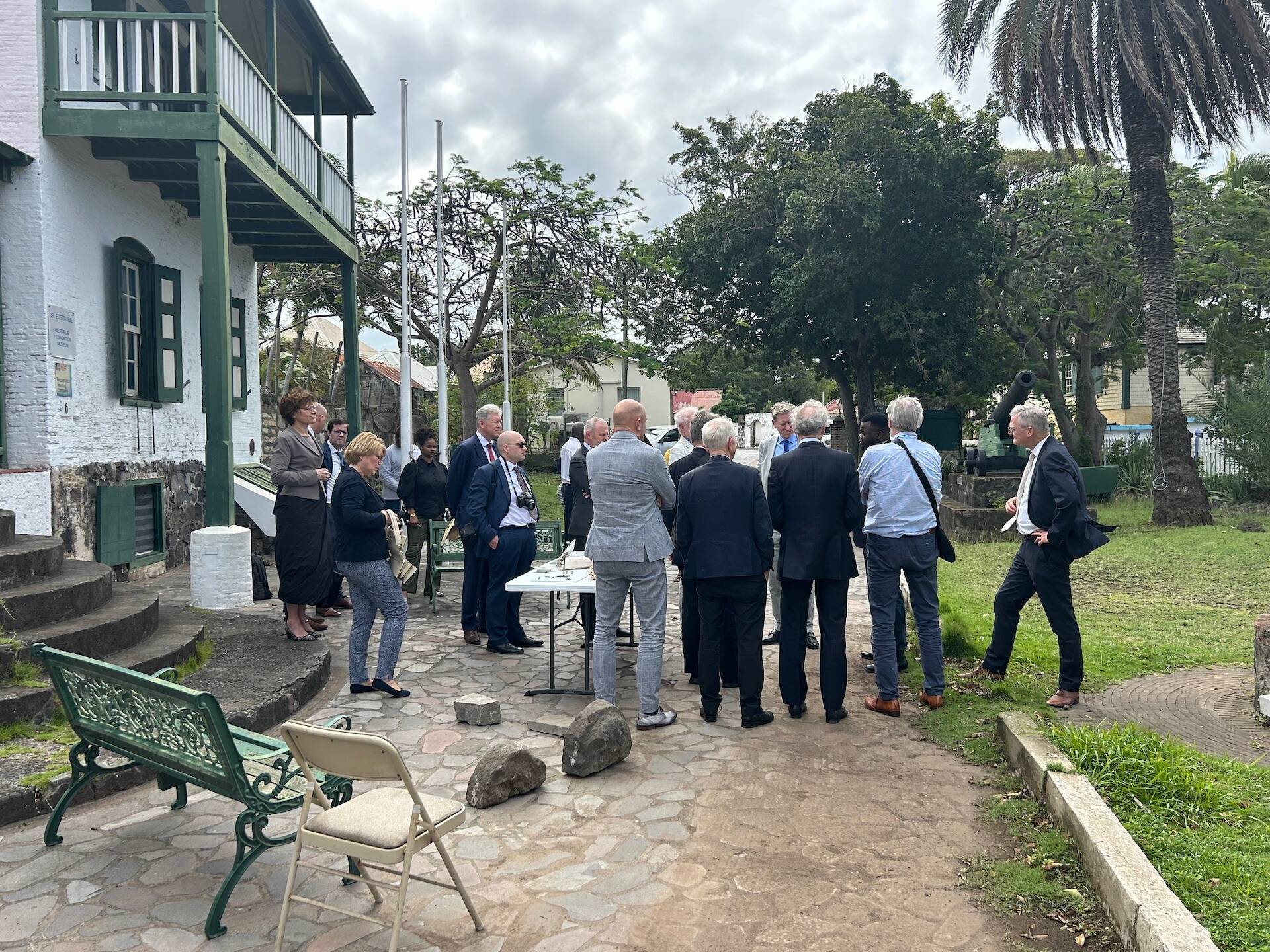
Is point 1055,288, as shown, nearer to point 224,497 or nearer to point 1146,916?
point 224,497

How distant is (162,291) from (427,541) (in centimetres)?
451

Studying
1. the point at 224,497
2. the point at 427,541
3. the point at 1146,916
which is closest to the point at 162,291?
the point at 224,497

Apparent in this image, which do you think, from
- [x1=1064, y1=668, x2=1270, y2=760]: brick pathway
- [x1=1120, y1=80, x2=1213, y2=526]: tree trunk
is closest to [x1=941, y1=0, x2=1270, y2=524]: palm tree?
[x1=1120, y1=80, x2=1213, y2=526]: tree trunk

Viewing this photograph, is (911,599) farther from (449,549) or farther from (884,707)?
(449,549)

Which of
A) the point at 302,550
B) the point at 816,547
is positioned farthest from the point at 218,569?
the point at 816,547

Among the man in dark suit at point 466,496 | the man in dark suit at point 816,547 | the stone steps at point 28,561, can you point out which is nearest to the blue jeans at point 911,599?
the man in dark suit at point 816,547

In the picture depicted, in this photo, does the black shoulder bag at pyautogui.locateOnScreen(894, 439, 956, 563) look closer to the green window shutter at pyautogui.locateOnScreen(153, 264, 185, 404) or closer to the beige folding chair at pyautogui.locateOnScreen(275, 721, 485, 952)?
the beige folding chair at pyautogui.locateOnScreen(275, 721, 485, 952)

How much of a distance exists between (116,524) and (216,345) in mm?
2535

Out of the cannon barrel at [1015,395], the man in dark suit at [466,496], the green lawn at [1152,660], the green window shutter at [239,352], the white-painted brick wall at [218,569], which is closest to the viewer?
the green lawn at [1152,660]

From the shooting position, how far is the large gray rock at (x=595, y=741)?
197 inches

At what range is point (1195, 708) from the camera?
595 cm

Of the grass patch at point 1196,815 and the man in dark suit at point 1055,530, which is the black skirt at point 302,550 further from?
the grass patch at point 1196,815

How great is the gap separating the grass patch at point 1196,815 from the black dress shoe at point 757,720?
163 cm

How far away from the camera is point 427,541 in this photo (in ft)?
32.2
